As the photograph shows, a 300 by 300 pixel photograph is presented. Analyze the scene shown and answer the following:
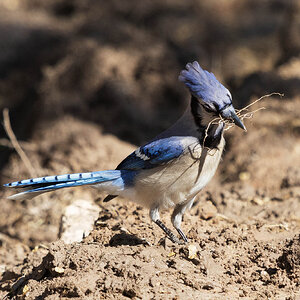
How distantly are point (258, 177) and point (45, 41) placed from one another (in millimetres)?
5546

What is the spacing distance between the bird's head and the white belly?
32 centimetres

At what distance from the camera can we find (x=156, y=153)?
420 centimetres

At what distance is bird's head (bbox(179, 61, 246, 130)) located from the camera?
3.94 meters

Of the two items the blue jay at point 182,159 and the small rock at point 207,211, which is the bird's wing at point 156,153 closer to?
the blue jay at point 182,159

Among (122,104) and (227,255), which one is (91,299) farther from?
(122,104)

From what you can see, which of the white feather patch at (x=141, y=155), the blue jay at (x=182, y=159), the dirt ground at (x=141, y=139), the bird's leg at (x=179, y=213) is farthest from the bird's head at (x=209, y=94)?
the dirt ground at (x=141, y=139)

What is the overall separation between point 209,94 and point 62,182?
1.37m

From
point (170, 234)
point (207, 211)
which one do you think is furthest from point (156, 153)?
point (207, 211)

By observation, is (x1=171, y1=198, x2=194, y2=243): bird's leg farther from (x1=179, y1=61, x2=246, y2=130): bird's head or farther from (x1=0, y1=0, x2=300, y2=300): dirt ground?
(x1=179, y1=61, x2=246, y2=130): bird's head

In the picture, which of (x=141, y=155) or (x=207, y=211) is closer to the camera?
(x=141, y=155)

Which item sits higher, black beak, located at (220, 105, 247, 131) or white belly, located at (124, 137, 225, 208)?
black beak, located at (220, 105, 247, 131)

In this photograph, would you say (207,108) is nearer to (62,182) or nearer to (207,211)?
(62,182)

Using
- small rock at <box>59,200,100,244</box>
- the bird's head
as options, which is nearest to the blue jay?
the bird's head

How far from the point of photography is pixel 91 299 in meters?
3.30
